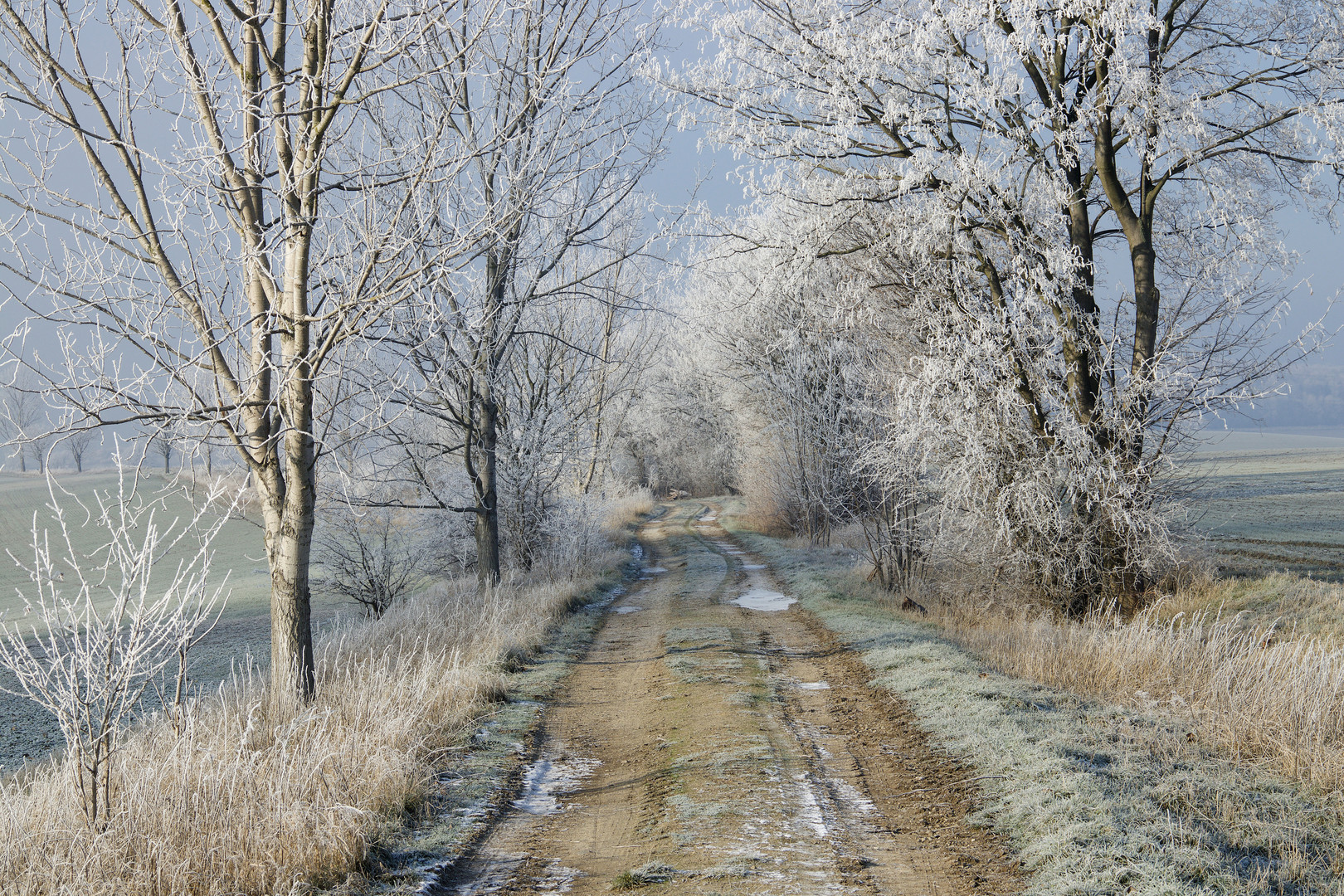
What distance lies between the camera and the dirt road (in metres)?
3.79

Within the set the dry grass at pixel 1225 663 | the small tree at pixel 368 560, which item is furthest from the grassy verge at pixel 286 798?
the small tree at pixel 368 560

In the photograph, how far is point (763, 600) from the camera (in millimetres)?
12977

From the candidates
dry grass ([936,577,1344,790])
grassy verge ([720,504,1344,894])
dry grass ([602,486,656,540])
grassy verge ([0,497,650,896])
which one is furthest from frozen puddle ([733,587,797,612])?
dry grass ([602,486,656,540])

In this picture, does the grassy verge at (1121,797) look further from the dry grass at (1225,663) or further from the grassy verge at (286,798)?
the grassy verge at (286,798)

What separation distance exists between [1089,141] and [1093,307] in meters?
2.27

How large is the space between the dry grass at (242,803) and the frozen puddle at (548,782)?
2.07ft

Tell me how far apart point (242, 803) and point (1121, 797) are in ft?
14.7

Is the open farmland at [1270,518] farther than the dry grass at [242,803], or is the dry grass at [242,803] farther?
the open farmland at [1270,518]

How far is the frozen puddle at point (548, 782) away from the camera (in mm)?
4797

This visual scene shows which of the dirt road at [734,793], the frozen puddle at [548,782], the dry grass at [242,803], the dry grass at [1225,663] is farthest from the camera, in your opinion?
the dry grass at [1225,663]

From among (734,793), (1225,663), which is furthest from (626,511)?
(734,793)

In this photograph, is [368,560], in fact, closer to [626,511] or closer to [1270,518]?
[626,511]

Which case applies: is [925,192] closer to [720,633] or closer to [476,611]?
[720,633]

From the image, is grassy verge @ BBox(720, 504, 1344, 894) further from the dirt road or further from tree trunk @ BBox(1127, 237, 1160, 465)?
tree trunk @ BBox(1127, 237, 1160, 465)
